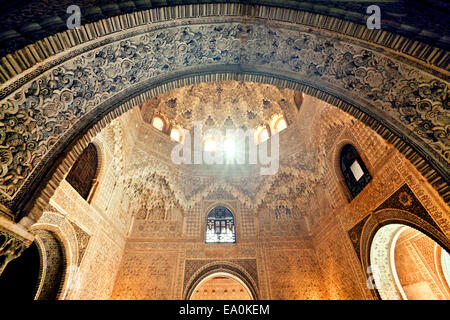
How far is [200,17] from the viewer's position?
2.71 m

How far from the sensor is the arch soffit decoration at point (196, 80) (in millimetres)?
2150

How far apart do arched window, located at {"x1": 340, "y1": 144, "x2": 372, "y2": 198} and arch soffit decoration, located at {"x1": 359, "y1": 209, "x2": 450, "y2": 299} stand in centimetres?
75

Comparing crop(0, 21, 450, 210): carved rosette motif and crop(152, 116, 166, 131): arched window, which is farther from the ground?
crop(152, 116, 166, 131): arched window

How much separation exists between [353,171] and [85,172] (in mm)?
6507

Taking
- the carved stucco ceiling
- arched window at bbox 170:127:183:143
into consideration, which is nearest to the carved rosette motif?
the carved stucco ceiling

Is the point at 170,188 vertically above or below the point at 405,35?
above

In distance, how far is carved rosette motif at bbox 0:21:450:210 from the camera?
2113 millimetres

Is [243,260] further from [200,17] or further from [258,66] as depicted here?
[200,17]

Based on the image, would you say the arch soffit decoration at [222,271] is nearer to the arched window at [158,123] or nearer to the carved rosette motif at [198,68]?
the arched window at [158,123]

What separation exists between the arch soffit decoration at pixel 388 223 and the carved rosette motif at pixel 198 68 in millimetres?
1712

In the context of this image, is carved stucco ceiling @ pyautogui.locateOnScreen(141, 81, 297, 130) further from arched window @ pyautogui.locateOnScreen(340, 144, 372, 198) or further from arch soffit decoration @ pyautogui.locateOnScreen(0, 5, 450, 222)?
arch soffit decoration @ pyautogui.locateOnScreen(0, 5, 450, 222)

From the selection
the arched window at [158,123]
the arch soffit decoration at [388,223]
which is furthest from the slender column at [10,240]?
the arched window at [158,123]
